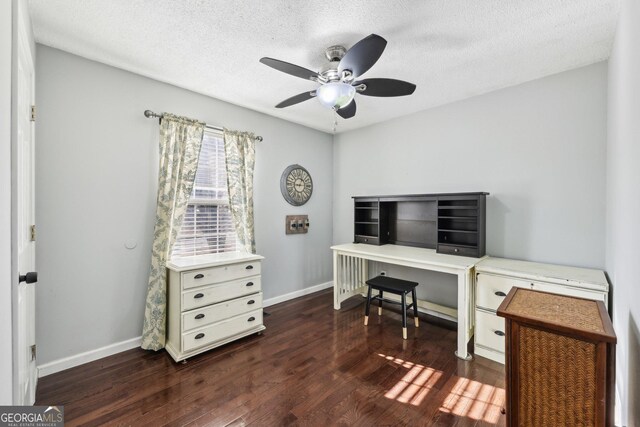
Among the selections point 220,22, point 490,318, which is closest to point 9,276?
point 220,22

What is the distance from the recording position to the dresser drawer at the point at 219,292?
242 centimetres

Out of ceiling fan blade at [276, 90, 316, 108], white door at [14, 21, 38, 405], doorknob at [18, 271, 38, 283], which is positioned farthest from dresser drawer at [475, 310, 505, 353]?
white door at [14, 21, 38, 405]

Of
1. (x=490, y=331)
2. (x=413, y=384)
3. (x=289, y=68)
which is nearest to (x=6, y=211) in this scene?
(x=289, y=68)

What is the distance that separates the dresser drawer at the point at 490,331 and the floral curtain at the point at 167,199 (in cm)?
292

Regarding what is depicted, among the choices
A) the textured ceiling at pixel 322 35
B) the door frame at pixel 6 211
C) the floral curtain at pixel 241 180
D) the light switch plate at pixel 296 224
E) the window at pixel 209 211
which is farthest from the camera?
the light switch plate at pixel 296 224

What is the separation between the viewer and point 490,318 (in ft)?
7.89

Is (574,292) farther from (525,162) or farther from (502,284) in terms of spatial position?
(525,162)

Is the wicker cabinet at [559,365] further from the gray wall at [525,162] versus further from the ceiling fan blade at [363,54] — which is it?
the ceiling fan blade at [363,54]

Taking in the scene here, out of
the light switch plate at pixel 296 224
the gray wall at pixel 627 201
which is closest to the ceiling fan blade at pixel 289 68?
the gray wall at pixel 627 201

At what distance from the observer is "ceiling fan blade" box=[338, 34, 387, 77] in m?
1.58

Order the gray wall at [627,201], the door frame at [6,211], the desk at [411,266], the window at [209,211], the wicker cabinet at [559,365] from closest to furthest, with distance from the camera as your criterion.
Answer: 1. the door frame at [6,211]
2. the wicker cabinet at [559,365]
3. the gray wall at [627,201]
4. the desk at [411,266]
5. the window at [209,211]

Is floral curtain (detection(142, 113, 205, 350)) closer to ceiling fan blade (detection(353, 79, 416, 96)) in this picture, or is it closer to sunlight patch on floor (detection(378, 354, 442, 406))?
ceiling fan blade (detection(353, 79, 416, 96))

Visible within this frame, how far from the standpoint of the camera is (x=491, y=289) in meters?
2.41

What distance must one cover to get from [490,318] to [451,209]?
1.24 meters
